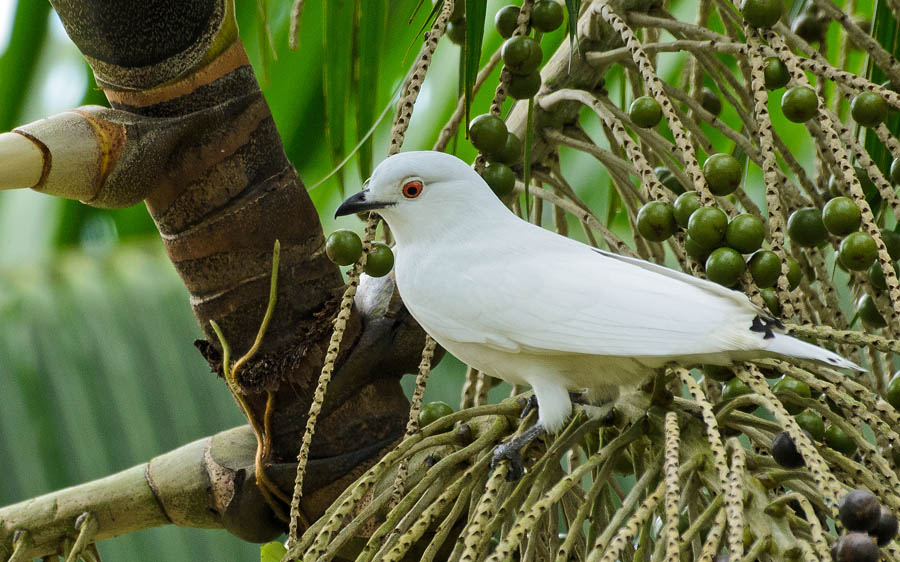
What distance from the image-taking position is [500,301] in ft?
3.79

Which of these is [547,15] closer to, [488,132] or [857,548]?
[488,132]

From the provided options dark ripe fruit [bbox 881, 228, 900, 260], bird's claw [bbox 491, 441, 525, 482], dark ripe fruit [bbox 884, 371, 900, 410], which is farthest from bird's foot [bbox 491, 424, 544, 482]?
dark ripe fruit [bbox 881, 228, 900, 260]

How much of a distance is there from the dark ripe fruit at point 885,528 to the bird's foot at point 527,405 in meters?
0.42

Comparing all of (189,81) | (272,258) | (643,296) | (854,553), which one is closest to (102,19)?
(189,81)

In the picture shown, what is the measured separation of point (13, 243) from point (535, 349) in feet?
6.83

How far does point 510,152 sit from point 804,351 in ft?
1.76

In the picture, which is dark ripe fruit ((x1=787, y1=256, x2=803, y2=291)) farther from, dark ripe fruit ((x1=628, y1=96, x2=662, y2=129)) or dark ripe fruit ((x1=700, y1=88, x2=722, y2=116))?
dark ripe fruit ((x1=700, y1=88, x2=722, y2=116))

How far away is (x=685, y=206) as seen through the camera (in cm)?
107

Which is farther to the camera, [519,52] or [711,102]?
[711,102]

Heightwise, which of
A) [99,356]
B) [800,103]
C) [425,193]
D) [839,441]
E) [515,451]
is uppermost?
[800,103]

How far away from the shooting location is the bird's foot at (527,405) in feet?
3.69

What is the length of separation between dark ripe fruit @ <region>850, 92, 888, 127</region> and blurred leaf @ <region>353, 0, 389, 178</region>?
647 millimetres

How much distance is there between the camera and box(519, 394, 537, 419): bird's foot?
112cm

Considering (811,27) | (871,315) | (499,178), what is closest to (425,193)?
(499,178)
